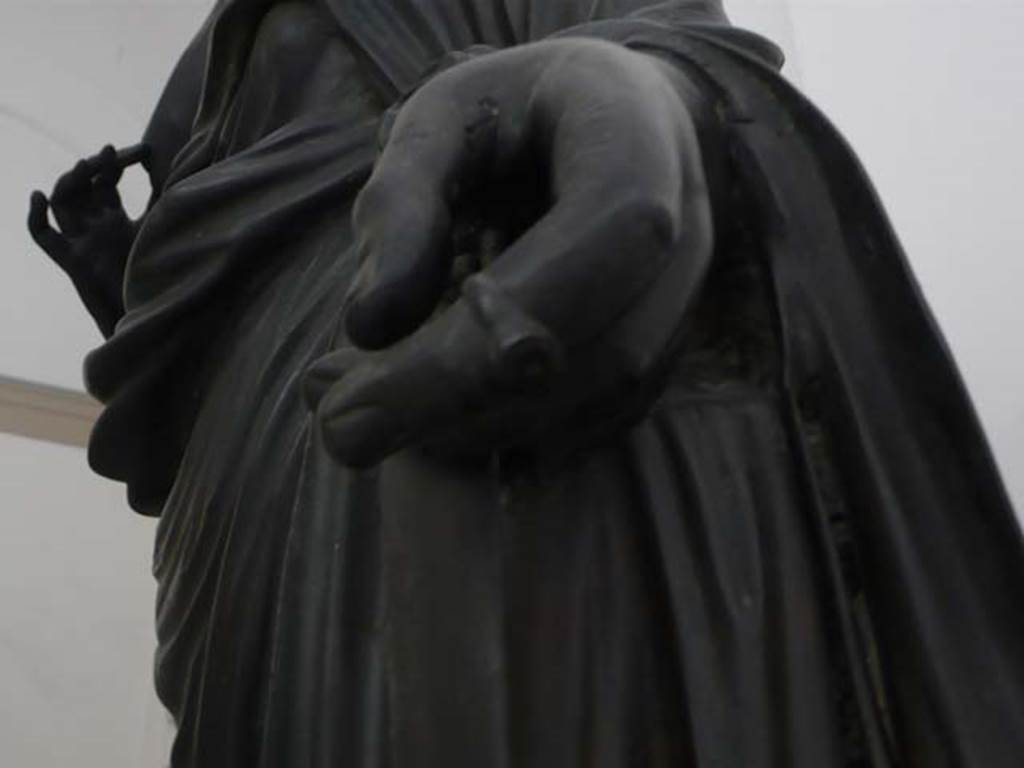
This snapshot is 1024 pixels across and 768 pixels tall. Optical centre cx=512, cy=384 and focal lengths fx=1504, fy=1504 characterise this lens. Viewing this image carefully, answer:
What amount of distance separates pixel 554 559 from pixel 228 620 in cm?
14

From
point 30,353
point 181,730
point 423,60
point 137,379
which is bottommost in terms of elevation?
point 30,353

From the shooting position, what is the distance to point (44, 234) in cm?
78

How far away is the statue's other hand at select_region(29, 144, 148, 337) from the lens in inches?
30.7

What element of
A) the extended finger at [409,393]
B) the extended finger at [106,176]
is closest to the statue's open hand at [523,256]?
the extended finger at [409,393]

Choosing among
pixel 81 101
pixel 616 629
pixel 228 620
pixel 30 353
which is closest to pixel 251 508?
pixel 228 620

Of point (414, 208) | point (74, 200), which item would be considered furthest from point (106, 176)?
point (414, 208)

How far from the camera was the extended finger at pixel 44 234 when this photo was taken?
0.78m

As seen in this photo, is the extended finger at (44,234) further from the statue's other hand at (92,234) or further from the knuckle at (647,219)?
the knuckle at (647,219)

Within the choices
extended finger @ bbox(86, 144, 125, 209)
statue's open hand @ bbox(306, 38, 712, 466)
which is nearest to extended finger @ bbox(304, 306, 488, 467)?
statue's open hand @ bbox(306, 38, 712, 466)

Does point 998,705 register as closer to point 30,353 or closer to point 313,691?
point 313,691

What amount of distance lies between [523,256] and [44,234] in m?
0.42

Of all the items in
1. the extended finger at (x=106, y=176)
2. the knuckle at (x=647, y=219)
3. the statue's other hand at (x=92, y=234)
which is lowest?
the statue's other hand at (x=92, y=234)

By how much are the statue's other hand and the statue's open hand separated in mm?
324

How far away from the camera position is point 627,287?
439mm
